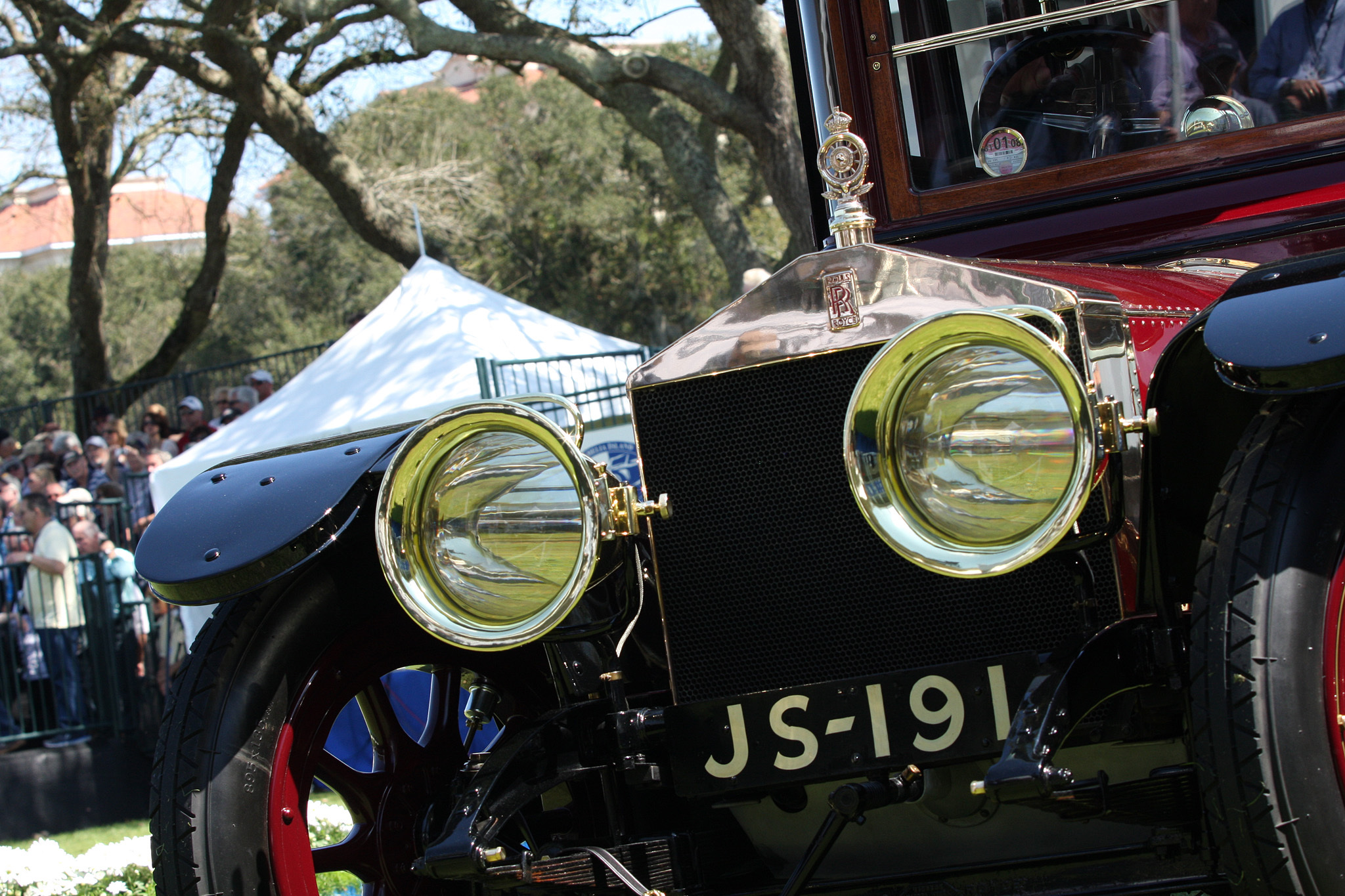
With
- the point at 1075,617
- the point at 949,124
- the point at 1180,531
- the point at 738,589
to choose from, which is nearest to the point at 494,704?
the point at 738,589

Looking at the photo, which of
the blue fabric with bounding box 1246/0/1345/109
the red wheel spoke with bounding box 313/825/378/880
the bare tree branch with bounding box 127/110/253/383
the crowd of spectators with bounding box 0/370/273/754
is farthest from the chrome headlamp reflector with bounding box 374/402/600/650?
the bare tree branch with bounding box 127/110/253/383

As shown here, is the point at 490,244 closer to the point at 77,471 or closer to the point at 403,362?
the point at 77,471

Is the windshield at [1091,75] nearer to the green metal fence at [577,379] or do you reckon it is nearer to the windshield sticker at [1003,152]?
the windshield sticker at [1003,152]

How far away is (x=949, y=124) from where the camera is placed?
2.96 metres

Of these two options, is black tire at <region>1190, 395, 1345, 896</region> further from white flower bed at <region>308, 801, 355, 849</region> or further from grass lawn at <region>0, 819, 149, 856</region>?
grass lawn at <region>0, 819, 149, 856</region>

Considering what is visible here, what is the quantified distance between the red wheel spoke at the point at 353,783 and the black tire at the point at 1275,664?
134 cm

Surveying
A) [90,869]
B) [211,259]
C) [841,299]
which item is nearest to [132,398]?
[211,259]

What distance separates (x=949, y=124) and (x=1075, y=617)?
141 cm

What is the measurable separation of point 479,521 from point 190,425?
8.66m

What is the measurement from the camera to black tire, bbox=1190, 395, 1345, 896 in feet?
4.89

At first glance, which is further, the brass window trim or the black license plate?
the brass window trim

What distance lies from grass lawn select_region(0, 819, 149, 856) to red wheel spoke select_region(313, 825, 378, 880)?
420 centimetres

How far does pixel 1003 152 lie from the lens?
2906 mm

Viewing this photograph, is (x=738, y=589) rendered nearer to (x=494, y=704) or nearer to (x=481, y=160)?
(x=494, y=704)
